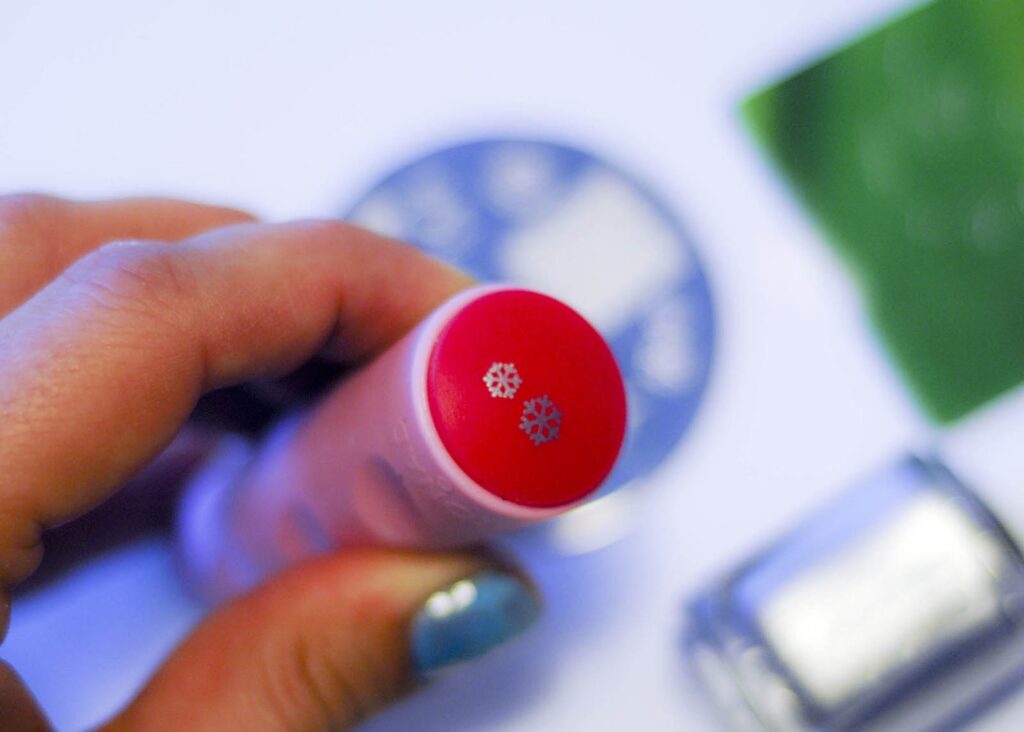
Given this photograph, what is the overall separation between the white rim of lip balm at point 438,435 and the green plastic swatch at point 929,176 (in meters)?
0.25

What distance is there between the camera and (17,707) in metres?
A: 0.30

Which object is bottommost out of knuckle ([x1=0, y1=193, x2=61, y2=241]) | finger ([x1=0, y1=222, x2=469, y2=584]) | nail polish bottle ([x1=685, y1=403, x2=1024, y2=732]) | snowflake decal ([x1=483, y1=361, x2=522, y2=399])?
nail polish bottle ([x1=685, y1=403, x2=1024, y2=732])

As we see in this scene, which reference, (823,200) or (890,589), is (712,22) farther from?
(890,589)

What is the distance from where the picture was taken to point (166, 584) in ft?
1.32

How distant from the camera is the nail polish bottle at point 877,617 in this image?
359 mm

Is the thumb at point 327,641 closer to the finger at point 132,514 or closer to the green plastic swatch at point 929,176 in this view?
the finger at point 132,514

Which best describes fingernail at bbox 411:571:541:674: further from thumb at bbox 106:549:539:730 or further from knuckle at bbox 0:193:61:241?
knuckle at bbox 0:193:61:241

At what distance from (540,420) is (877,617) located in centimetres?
20

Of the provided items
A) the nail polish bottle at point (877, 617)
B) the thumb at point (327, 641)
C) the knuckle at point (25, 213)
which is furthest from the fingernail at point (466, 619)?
the knuckle at point (25, 213)

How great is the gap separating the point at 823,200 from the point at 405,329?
0.22 metres

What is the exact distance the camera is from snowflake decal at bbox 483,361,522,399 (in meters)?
0.23

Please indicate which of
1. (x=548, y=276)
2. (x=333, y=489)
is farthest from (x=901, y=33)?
(x=333, y=489)

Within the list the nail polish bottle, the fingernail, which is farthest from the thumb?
the nail polish bottle

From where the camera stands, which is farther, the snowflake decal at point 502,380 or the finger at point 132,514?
the finger at point 132,514
